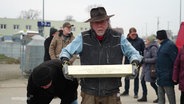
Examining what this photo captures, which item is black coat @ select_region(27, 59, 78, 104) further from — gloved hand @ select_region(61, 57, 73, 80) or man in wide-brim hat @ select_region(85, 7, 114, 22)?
man in wide-brim hat @ select_region(85, 7, 114, 22)

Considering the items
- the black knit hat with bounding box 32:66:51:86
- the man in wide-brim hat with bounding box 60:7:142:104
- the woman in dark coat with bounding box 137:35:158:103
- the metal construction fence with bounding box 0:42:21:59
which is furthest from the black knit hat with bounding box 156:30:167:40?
the metal construction fence with bounding box 0:42:21:59

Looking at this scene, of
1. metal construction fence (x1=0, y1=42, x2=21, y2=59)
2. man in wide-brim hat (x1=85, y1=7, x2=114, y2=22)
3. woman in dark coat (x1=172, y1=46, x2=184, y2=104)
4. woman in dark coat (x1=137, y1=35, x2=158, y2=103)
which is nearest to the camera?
man in wide-brim hat (x1=85, y1=7, x2=114, y2=22)

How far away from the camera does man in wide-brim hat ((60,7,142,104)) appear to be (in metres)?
4.37

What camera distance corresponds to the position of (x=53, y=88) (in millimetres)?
4539

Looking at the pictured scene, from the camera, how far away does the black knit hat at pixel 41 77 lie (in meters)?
4.14

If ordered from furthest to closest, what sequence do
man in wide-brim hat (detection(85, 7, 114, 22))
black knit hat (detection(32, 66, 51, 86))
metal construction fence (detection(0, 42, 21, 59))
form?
metal construction fence (detection(0, 42, 21, 59)), man in wide-brim hat (detection(85, 7, 114, 22)), black knit hat (detection(32, 66, 51, 86))

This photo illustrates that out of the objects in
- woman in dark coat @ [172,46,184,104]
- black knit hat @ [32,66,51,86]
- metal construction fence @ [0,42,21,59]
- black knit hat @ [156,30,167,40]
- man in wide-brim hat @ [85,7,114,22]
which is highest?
man in wide-brim hat @ [85,7,114,22]

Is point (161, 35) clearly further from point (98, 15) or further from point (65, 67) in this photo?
point (65, 67)

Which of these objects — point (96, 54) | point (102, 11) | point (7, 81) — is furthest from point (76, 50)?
point (7, 81)

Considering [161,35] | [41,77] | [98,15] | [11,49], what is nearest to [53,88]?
[41,77]

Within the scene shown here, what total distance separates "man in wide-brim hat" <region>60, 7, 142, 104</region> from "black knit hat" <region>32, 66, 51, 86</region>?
0.25 meters

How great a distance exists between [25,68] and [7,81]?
95cm

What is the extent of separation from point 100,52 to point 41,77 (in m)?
0.67

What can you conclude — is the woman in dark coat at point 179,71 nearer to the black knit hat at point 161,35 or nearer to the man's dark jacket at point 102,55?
the black knit hat at point 161,35
